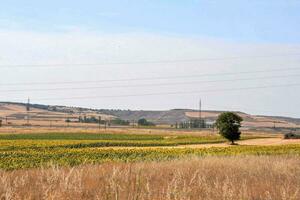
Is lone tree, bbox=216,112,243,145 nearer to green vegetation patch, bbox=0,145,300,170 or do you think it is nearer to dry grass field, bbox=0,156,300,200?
green vegetation patch, bbox=0,145,300,170

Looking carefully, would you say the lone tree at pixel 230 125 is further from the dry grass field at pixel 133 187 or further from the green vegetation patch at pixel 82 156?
the dry grass field at pixel 133 187

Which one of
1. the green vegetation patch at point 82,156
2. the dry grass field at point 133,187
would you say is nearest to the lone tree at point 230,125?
the green vegetation patch at point 82,156

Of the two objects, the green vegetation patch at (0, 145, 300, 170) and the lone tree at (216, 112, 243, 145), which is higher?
the lone tree at (216, 112, 243, 145)

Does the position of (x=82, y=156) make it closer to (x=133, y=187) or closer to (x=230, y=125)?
(x=133, y=187)

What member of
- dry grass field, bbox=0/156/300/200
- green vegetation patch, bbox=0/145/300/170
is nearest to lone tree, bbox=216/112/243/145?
green vegetation patch, bbox=0/145/300/170

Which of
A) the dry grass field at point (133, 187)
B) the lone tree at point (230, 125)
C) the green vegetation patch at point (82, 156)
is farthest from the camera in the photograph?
the lone tree at point (230, 125)

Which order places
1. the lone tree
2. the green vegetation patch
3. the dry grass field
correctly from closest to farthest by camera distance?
the dry grass field
the green vegetation patch
the lone tree

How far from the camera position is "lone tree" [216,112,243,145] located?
254 feet

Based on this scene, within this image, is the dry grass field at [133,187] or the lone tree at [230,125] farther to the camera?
the lone tree at [230,125]

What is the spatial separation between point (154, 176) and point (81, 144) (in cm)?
5339

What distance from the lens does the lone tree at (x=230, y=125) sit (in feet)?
Result: 254

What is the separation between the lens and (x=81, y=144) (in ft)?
217

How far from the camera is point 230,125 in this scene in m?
77.8

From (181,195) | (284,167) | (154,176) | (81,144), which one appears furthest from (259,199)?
(81,144)
